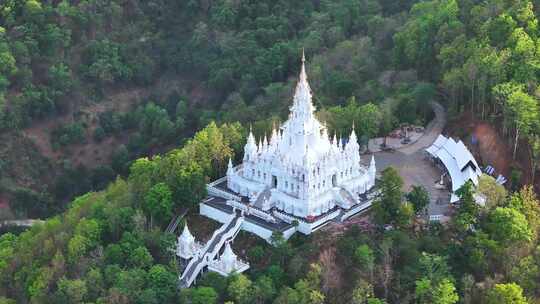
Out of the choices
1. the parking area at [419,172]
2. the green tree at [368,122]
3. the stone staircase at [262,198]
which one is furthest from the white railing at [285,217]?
the green tree at [368,122]

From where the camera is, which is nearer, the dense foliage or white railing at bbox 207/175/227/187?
white railing at bbox 207/175/227/187

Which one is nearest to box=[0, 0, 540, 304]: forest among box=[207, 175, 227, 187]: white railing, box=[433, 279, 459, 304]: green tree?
box=[433, 279, 459, 304]: green tree

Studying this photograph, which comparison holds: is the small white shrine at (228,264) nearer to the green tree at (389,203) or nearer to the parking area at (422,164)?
the green tree at (389,203)

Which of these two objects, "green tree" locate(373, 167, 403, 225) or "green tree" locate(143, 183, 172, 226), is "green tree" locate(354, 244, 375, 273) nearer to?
"green tree" locate(373, 167, 403, 225)

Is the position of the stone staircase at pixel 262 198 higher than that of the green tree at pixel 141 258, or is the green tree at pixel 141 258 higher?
the stone staircase at pixel 262 198

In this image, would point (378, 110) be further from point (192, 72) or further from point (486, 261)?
point (192, 72)

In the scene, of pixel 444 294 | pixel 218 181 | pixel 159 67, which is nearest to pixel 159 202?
pixel 218 181

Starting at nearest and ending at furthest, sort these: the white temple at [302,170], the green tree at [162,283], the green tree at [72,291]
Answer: the green tree at [162,283] < the green tree at [72,291] < the white temple at [302,170]
